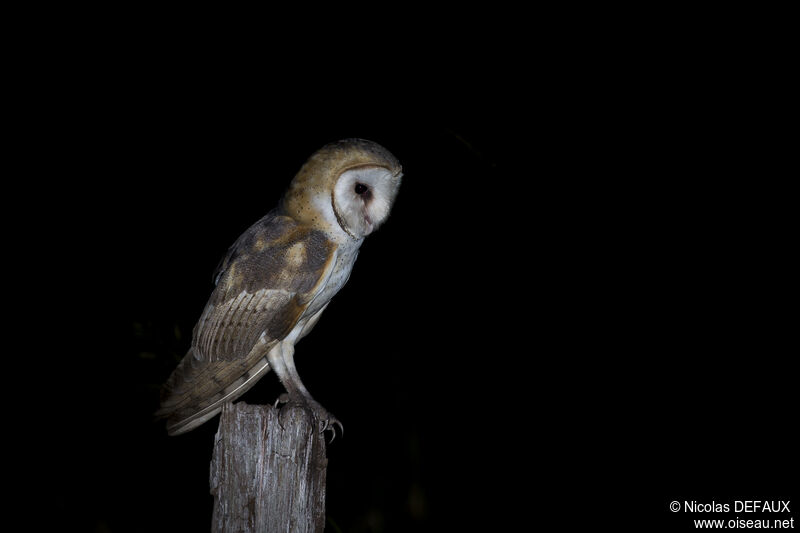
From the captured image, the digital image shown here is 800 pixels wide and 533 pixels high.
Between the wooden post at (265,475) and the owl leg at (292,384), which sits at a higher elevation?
the owl leg at (292,384)

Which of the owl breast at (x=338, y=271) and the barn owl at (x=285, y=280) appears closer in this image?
the barn owl at (x=285, y=280)

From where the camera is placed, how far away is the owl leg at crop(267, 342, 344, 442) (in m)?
2.09

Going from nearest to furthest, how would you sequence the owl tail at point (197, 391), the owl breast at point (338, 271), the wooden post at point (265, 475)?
the wooden post at point (265, 475), the owl tail at point (197, 391), the owl breast at point (338, 271)

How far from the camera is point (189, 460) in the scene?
12.8 ft

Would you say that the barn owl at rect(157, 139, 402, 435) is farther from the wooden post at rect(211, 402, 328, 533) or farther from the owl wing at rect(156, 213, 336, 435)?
the wooden post at rect(211, 402, 328, 533)

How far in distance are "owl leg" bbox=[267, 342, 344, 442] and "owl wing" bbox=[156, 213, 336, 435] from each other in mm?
92

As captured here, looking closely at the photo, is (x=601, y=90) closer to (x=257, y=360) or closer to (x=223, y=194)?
(x=223, y=194)

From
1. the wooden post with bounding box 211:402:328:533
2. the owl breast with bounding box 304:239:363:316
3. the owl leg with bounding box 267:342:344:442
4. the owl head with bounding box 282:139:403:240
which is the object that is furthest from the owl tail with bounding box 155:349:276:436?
the owl head with bounding box 282:139:403:240

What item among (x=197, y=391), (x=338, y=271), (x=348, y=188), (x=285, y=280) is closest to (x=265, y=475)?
(x=197, y=391)

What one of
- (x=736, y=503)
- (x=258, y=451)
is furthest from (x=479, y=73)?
(x=258, y=451)

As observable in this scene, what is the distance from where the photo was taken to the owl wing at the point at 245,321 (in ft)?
6.61

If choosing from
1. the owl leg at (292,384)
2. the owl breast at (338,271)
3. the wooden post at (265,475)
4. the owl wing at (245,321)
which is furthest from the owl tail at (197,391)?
the wooden post at (265,475)

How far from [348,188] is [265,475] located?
87 cm

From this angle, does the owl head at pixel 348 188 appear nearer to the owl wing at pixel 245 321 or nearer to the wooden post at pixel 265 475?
the owl wing at pixel 245 321
